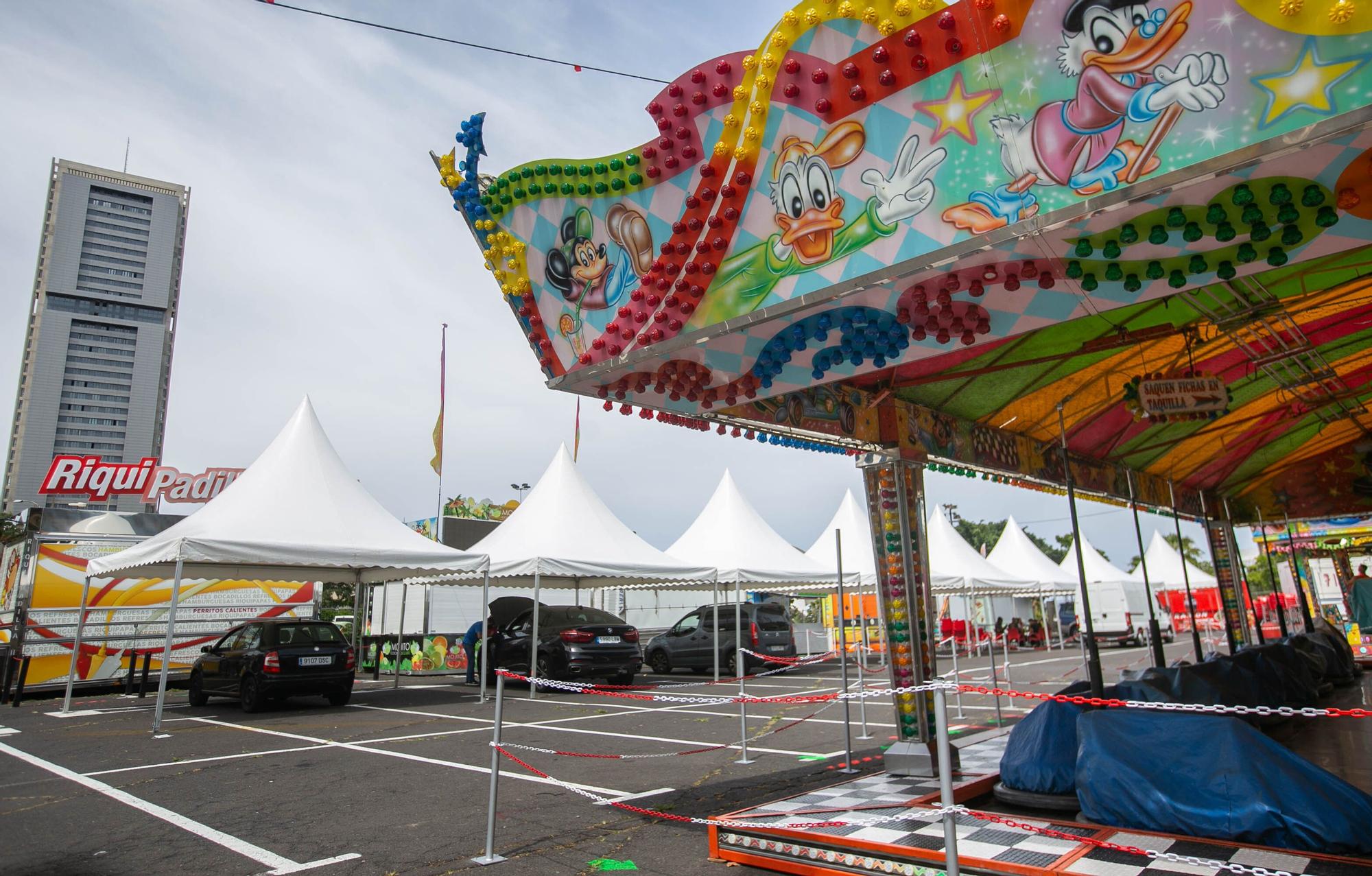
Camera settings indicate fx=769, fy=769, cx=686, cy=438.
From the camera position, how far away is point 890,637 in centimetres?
593

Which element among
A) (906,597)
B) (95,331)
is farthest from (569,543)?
(95,331)

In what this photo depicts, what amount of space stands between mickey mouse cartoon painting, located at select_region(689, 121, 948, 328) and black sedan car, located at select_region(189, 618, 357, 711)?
9876 mm

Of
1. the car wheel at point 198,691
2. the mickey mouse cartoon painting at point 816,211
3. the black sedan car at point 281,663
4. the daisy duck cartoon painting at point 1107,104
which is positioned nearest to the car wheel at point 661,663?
the black sedan car at point 281,663

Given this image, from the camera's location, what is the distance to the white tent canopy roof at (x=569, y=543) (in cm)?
1335

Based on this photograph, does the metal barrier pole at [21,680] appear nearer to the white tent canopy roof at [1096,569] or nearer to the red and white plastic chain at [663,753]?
the red and white plastic chain at [663,753]

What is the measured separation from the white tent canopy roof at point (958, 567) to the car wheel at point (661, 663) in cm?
637

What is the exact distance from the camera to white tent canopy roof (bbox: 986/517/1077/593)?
74.9 ft

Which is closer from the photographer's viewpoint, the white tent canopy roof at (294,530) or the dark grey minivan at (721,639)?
the white tent canopy roof at (294,530)

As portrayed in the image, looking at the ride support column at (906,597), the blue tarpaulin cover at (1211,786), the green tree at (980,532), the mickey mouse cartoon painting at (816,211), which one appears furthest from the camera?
the green tree at (980,532)

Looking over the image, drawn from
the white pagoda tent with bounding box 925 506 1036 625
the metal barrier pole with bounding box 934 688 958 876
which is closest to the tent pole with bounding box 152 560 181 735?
the metal barrier pole with bounding box 934 688 958 876

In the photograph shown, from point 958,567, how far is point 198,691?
15.5 metres

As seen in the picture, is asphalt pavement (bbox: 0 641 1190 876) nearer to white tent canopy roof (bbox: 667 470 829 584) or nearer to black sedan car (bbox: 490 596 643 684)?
black sedan car (bbox: 490 596 643 684)

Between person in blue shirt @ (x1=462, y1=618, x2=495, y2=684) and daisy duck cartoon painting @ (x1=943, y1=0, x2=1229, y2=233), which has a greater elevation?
daisy duck cartoon painting @ (x1=943, y1=0, x2=1229, y2=233)

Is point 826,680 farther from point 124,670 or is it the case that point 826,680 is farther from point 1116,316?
point 124,670
